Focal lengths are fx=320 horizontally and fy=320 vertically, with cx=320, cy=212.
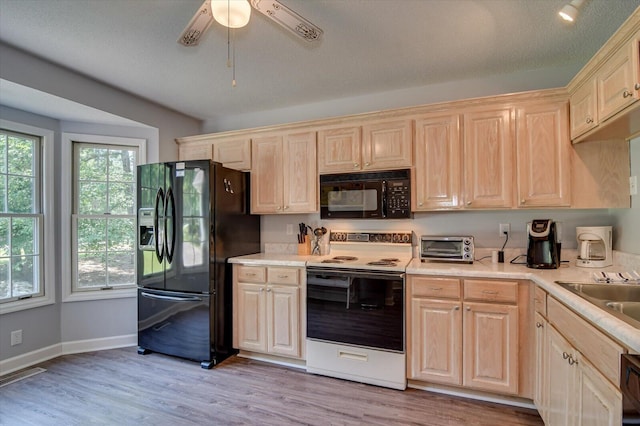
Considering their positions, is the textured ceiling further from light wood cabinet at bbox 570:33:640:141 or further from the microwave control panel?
the microwave control panel

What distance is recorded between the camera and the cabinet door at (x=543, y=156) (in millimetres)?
2328

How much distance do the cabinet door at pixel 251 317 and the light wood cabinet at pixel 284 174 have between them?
2.66 feet

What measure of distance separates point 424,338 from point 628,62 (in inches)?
78.3

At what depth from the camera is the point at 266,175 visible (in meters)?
3.29

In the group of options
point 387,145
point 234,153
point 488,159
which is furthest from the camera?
point 234,153

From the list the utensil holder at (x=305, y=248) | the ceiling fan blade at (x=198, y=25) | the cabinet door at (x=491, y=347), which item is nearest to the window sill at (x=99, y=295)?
the utensil holder at (x=305, y=248)

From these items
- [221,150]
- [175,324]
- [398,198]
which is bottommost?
[175,324]

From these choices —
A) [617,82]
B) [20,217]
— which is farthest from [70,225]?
[617,82]

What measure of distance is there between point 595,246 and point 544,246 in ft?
1.19

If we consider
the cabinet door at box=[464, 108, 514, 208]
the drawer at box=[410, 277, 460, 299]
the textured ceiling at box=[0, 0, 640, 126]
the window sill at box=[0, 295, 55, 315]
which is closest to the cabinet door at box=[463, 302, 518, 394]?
the drawer at box=[410, 277, 460, 299]

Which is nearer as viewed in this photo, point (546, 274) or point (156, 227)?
point (546, 274)

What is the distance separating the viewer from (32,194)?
300cm

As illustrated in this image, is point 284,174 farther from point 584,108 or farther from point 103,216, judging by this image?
point 584,108

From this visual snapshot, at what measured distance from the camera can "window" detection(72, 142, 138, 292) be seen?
3260 mm
